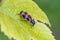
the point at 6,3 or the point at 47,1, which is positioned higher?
the point at 47,1

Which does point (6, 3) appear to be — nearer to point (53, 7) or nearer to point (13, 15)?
point (13, 15)

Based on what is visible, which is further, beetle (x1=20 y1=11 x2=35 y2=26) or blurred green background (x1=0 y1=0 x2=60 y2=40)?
blurred green background (x1=0 y1=0 x2=60 y2=40)

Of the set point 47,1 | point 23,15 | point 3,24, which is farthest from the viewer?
point 47,1

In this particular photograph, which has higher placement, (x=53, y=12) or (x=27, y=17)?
(x=53, y=12)


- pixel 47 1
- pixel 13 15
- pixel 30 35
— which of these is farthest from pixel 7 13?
pixel 47 1

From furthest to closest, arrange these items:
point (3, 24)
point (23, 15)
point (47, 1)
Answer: point (47, 1), point (23, 15), point (3, 24)

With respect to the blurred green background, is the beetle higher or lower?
lower

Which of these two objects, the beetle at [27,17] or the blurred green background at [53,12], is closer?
the beetle at [27,17]

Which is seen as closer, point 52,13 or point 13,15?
point 13,15

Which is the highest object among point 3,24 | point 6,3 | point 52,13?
point 52,13

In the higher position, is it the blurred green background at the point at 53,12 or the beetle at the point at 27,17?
the blurred green background at the point at 53,12

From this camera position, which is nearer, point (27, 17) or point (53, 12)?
point (27, 17)
